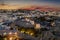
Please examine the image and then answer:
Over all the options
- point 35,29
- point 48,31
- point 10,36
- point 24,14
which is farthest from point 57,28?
point 10,36

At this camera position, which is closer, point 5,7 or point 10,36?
point 10,36

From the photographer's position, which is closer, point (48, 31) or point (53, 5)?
point (48, 31)

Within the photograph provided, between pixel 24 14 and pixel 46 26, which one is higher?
pixel 24 14

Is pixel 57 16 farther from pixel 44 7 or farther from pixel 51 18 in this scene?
pixel 44 7

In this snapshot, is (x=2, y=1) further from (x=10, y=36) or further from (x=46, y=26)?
(x=46, y=26)

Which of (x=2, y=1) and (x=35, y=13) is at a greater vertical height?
(x=2, y=1)

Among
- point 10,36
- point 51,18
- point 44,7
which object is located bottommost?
point 10,36

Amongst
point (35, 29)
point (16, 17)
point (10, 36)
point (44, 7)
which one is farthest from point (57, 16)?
point (10, 36)

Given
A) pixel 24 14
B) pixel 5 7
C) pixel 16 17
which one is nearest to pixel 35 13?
pixel 24 14
